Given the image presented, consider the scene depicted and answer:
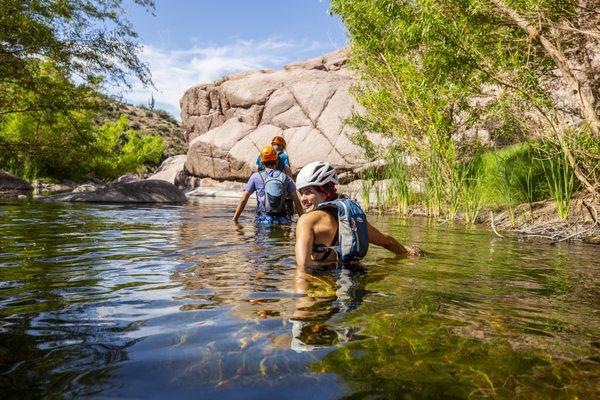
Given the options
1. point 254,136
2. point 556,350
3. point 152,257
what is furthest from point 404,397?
point 254,136

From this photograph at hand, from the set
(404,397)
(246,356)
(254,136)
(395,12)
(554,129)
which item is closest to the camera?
(404,397)

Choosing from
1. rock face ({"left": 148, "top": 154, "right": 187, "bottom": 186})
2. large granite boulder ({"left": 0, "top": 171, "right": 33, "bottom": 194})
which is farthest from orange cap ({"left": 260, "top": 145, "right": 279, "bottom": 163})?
rock face ({"left": 148, "top": 154, "right": 187, "bottom": 186})

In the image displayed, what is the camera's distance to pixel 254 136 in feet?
100

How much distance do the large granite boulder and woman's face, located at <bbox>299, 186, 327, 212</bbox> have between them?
70.2 ft

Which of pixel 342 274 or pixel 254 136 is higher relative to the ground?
pixel 254 136

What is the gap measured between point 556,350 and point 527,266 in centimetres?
323

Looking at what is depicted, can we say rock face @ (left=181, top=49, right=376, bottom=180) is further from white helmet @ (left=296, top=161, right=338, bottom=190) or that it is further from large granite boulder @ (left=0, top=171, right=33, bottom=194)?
white helmet @ (left=296, top=161, right=338, bottom=190)

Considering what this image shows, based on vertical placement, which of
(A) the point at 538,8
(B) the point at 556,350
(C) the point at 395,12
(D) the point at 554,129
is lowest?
(B) the point at 556,350

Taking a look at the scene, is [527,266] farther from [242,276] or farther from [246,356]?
[246,356]

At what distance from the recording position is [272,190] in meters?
8.45

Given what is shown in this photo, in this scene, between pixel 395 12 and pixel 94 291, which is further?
pixel 395 12

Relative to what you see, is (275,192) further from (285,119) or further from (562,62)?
(285,119)

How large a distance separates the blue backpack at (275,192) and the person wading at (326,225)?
379cm

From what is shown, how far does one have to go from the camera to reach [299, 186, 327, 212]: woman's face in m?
4.50
